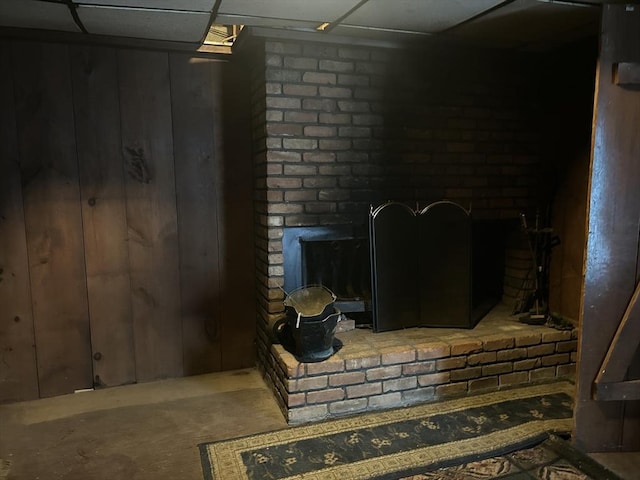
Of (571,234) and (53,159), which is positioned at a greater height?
(53,159)

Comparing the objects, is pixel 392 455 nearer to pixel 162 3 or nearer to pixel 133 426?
pixel 133 426

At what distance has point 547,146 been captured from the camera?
10.3 ft

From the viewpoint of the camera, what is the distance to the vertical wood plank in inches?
110

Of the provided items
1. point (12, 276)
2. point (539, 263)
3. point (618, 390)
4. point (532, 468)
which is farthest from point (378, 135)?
point (12, 276)

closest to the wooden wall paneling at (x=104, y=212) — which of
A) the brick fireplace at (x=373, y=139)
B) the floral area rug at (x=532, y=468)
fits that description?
the brick fireplace at (x=373, y=139)

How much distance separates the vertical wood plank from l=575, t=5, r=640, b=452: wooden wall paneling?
199cm

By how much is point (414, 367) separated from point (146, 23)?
7.17 feet

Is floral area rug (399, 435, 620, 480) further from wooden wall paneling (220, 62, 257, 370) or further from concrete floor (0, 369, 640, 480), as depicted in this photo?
wooden wall paneling (220, 62, 257, 370)

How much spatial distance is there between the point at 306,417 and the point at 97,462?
94 cm

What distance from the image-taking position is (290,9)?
7.24 feet

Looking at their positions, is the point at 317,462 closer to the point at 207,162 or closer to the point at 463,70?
the point at 207,162

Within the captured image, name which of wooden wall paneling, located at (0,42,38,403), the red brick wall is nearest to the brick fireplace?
the red brick wall

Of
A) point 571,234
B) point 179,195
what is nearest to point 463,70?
point 571,234

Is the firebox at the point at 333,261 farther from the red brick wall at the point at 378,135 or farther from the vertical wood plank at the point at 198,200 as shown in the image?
the vertical wood plank at the point at 198,200
